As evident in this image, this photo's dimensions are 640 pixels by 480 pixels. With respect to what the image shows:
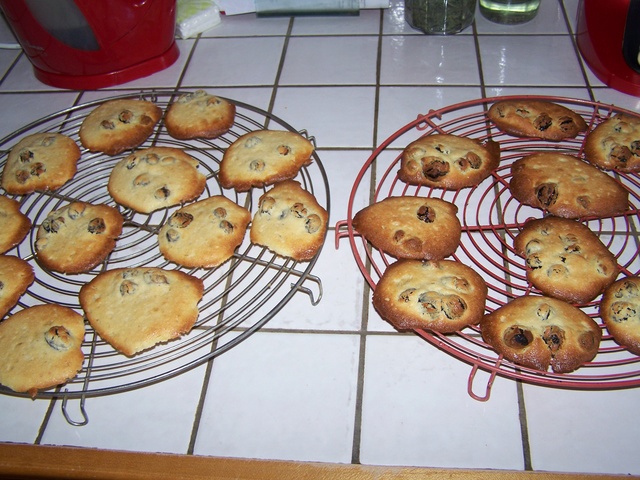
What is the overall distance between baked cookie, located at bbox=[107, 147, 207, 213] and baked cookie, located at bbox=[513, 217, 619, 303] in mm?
658

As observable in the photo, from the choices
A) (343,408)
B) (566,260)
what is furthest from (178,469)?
(566,260)

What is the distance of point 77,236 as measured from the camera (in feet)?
3.36

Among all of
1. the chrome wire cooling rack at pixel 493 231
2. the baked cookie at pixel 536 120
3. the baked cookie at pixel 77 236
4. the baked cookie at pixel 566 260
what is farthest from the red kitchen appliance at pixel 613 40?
the baked cookie at pixel 77 236

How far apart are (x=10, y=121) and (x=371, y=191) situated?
98 cm

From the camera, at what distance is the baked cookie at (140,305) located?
0.88 metres

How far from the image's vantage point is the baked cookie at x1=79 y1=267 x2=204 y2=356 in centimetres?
88

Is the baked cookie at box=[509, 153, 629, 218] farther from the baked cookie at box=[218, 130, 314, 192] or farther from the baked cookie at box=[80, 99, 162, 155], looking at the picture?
the baked cookie at box=[80, 99, 162, 155]

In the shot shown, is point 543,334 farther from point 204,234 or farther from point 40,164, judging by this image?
point 40,164

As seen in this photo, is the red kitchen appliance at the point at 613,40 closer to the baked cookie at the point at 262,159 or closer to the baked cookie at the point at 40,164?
the baked cookie at the point at 262,159

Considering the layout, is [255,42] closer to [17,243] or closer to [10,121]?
[10,121]

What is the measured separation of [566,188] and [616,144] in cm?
17

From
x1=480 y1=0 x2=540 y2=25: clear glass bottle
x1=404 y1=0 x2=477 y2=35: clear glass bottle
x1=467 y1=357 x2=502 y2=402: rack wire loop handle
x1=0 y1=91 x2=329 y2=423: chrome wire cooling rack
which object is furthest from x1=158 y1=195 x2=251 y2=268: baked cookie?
x1=480 y1=0 x2=540 y2=25: clear glass bottle

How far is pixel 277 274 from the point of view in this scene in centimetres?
96

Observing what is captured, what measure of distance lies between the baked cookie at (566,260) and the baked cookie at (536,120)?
0.82 ft
